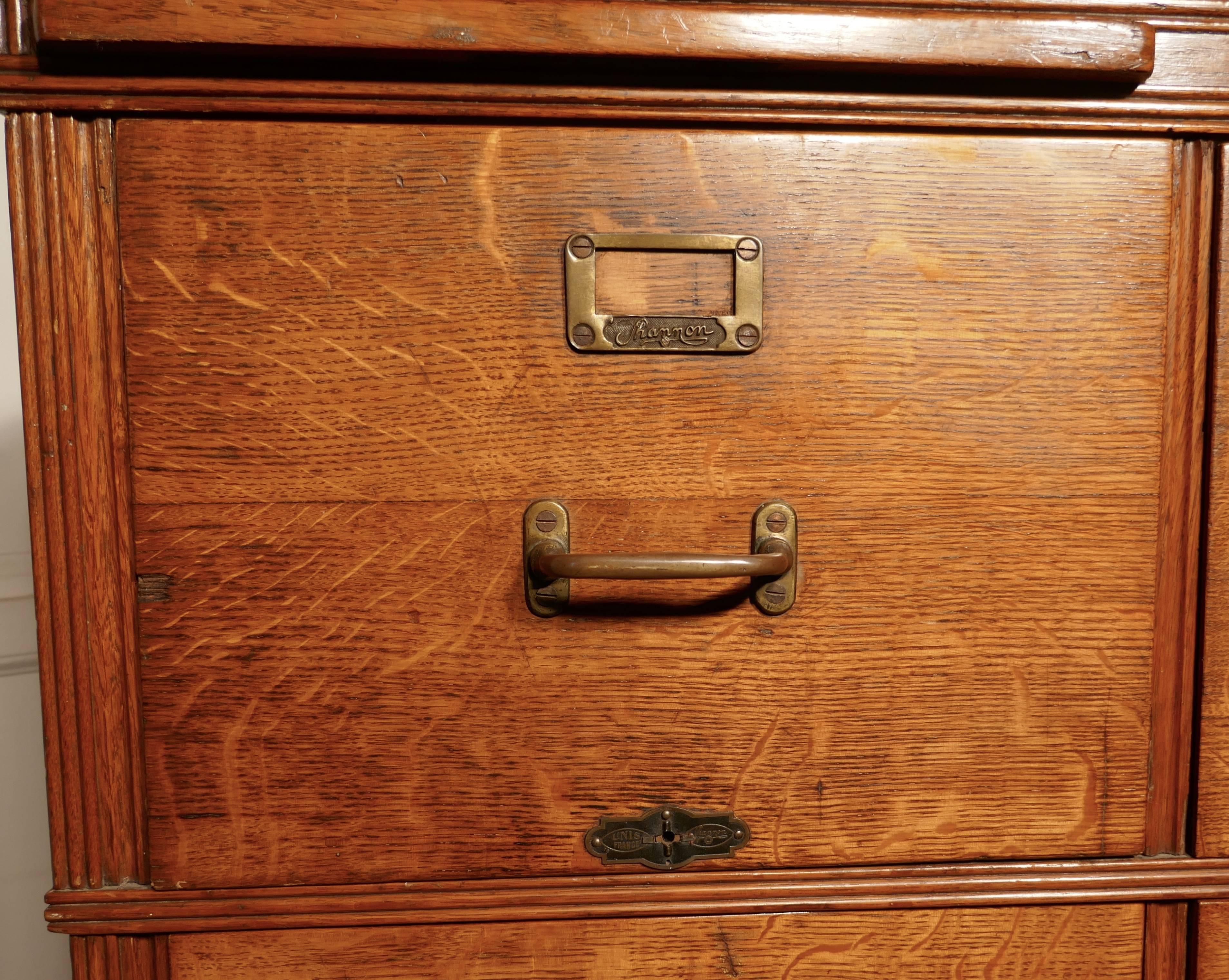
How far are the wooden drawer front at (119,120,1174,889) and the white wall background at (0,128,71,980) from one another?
49 centimetres

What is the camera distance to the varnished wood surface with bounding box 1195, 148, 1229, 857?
504 millimetres

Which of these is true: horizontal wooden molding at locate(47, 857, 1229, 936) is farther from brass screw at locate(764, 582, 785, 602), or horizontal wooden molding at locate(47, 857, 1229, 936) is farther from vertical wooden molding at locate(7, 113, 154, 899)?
brass screw at locate(764, 582, 785, 602)

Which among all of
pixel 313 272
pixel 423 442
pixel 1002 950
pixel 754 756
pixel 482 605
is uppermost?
pixel 313 272

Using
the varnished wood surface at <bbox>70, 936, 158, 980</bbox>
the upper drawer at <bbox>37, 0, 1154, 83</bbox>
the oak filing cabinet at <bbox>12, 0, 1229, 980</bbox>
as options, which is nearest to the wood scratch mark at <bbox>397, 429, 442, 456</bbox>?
the oak filing cabinet at <bbox>12, 0, 1229, 980</bbox>

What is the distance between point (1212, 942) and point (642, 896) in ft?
1.27

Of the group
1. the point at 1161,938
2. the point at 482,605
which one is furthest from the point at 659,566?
the point at 1161,938

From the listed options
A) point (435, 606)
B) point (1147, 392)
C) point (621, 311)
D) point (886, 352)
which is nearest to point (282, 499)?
point (435, 606)

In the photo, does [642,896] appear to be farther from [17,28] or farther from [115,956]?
[17,28]

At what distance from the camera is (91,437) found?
467 mm

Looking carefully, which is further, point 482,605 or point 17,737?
point 17,737

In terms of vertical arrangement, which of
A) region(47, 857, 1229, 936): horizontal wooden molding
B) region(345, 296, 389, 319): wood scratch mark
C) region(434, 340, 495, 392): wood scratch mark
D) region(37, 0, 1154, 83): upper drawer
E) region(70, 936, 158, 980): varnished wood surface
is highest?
region(37, 0, 1154, 83): upper drawer

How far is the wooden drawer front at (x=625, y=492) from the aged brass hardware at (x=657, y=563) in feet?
0.03

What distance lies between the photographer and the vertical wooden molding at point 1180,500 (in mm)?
503

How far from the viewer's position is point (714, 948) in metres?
0.52
